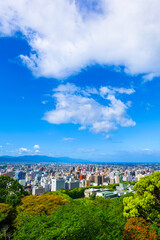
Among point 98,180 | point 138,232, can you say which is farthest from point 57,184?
point 138,232

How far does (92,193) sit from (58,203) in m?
24.5

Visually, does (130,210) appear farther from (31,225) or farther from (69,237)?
(31,225)

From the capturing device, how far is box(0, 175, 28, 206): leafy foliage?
15939 millimetres

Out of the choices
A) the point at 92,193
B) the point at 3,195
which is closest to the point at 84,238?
the point at 3,195

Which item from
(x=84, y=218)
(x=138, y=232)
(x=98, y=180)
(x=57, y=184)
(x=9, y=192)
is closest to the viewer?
(x=84, y=218)

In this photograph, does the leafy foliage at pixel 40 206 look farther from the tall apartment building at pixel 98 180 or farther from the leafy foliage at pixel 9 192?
the tall apartment building at pixel 98 180

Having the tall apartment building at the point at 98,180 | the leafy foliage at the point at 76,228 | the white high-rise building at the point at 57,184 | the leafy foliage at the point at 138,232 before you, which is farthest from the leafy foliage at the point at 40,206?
the tall apartment building at the point at 98,180

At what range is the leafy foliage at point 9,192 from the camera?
52.3 feet

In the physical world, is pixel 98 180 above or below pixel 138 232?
below

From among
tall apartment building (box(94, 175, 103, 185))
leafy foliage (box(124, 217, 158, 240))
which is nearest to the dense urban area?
leafy foliage (box(124, 217, 158, 240))

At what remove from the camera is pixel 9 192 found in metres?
17.1

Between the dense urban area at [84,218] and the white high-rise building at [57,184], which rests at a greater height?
the dense urban area at [84,218]

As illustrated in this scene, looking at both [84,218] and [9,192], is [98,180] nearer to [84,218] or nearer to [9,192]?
[9,192]

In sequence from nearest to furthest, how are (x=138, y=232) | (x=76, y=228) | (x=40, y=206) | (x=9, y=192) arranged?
(x=76, y=228)
(x=138, y=232)
(x=40, y=206)
(x=9, y=192)
